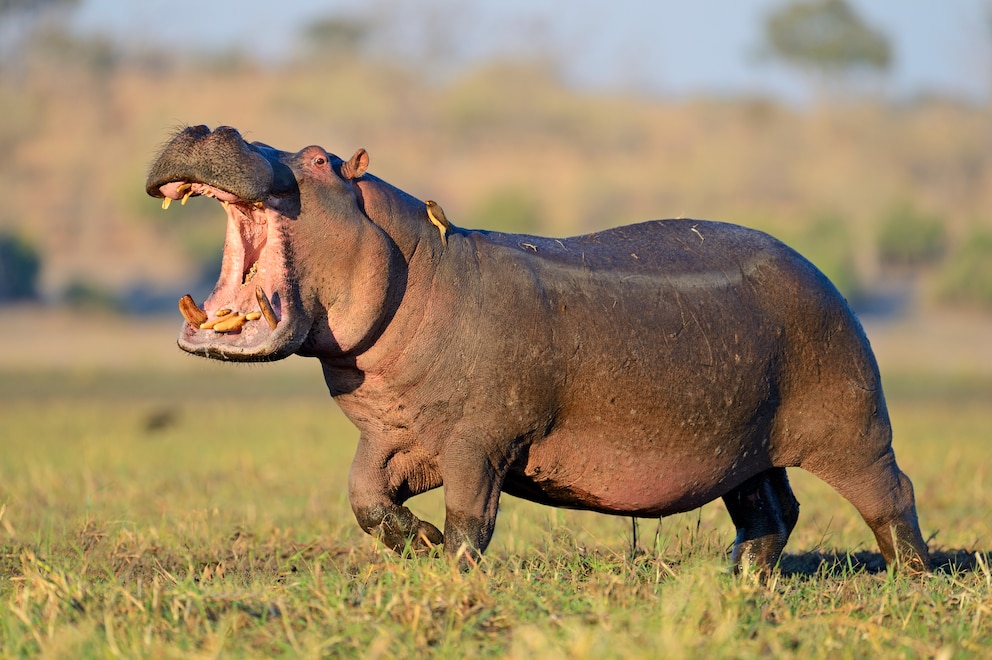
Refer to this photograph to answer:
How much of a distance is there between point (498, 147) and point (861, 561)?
39.3m

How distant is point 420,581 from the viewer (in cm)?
403

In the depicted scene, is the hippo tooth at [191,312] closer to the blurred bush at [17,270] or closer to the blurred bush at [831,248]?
the blurred bush at [831,248]

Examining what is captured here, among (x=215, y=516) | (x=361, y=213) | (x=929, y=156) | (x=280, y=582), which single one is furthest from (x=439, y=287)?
(x=929, y=156)

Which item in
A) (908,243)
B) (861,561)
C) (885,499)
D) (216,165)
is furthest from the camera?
(908,243)

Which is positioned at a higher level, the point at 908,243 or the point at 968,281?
the point at 908,243

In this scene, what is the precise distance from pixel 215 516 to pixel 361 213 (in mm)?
2518

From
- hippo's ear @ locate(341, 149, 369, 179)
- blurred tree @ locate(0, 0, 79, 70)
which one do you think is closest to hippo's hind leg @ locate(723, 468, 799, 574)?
hippo's ear @ locate(341, 149, 369, 179)

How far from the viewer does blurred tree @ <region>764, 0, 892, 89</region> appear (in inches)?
1858

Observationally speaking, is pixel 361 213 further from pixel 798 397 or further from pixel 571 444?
pixel 798 397

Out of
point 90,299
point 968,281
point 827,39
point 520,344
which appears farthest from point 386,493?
point 827,39

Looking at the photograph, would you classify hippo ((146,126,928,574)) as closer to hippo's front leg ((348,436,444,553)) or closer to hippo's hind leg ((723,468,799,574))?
hippo's front leg ((348,436,444,553))

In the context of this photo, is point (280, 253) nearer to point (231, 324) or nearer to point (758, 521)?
point (231, 324)

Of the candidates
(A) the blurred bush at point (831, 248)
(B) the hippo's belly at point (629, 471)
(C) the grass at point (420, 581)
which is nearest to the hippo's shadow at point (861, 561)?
(C) the grass at point (420, 581)

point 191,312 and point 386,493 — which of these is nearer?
point 191,312
